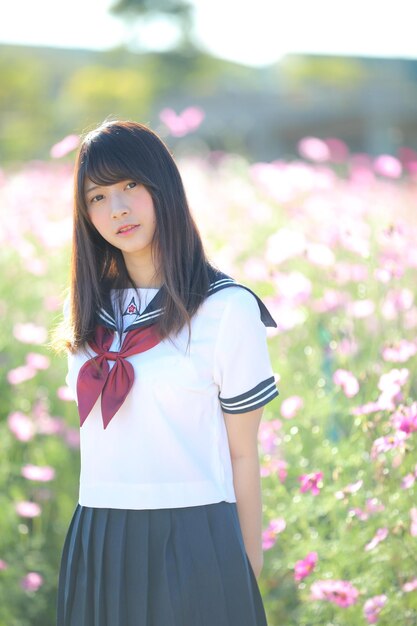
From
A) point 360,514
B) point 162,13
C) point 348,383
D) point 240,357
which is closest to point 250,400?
point 240,357

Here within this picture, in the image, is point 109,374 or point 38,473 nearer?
point 109,374

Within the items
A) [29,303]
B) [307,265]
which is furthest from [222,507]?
[29,303]

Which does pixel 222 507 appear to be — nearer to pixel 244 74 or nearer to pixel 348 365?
pixel 348 365

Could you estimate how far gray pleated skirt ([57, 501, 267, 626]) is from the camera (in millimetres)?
1772

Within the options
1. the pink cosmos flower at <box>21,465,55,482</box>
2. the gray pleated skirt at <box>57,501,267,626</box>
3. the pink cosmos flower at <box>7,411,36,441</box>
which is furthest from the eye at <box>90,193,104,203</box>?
the pink cosmos flower at <box>7,411,36,441</box>

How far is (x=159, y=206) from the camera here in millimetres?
1896

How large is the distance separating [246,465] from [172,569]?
0.84 ft

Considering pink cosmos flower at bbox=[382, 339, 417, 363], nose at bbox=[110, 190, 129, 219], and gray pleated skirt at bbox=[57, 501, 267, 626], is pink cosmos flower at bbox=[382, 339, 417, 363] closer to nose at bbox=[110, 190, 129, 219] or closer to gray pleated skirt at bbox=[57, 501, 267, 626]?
gray pleated skirt at bbox=[57, 501, 267, 626]

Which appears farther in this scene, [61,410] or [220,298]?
[61,410]

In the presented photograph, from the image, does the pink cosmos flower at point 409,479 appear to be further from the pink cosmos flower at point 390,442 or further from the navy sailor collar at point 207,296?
the navy sailor collar at point 207,296

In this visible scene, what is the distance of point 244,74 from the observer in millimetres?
37375

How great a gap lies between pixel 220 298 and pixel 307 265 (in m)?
1.95

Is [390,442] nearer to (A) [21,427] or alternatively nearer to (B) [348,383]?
(B) [348,383]

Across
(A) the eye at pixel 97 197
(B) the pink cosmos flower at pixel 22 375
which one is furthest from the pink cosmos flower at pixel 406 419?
(B) the pink cosmos flower at pixel 22 375
